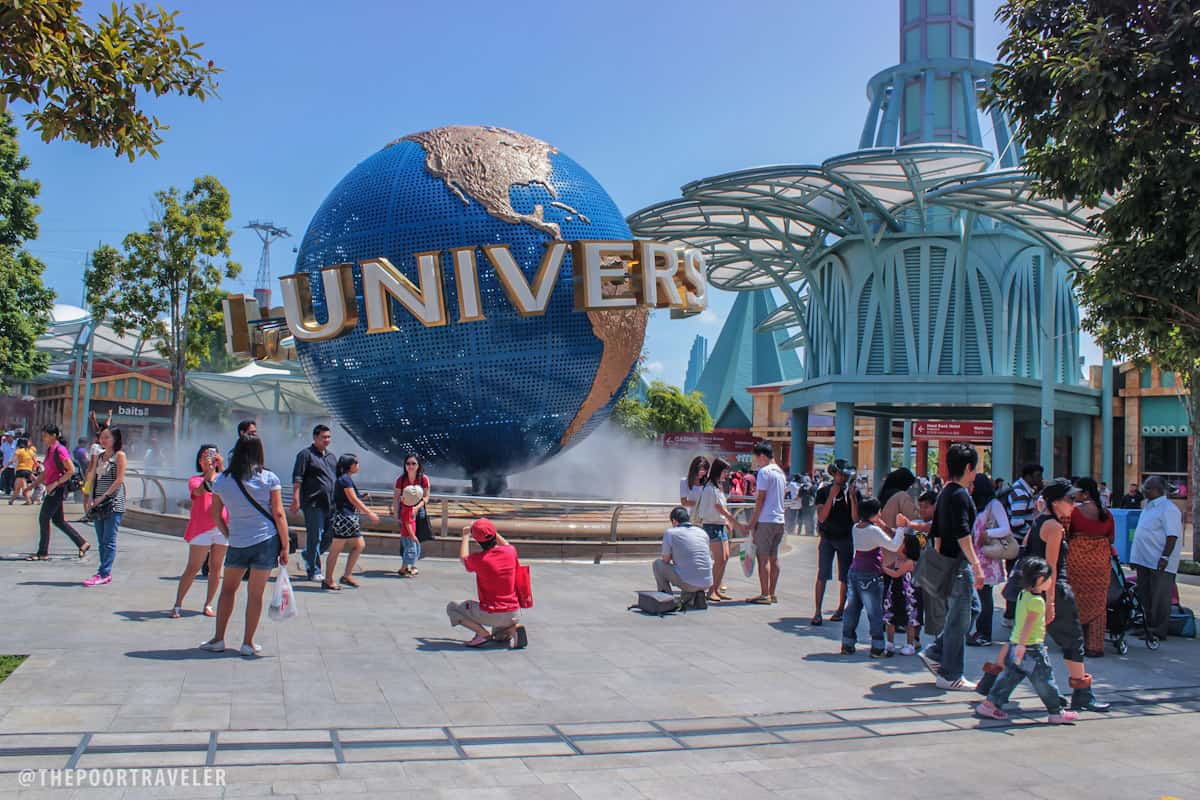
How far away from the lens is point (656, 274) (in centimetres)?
1560

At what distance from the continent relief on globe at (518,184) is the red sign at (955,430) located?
89.0 feet

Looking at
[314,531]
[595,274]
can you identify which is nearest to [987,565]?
[314,531]

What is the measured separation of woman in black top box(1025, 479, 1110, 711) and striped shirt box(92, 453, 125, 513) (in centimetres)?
806

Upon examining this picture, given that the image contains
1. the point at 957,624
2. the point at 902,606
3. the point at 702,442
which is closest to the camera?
the point at 957,624

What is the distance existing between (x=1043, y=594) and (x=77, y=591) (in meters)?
8.20

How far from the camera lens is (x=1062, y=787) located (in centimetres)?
468

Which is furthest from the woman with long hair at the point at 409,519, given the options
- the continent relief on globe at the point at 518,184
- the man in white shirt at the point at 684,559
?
the continent relief on globe at the point at 518,184

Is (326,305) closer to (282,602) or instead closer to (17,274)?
(282,602)

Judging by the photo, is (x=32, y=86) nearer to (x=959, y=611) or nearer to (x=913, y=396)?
(x=959, y=611)

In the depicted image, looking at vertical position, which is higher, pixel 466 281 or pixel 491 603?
pixel 466 281

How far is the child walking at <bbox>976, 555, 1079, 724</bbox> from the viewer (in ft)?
→ 19.2

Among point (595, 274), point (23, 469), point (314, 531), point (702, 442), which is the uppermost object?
point (595, 274)

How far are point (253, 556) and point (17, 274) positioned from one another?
19.9m

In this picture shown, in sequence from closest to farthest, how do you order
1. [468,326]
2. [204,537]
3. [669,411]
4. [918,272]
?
[204,537], [468,326], [918,272], [669,411]
